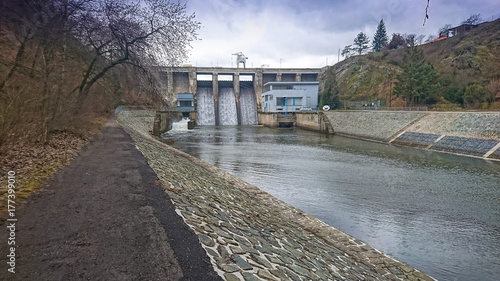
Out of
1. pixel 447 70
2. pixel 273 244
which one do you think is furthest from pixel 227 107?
pixel 273 244

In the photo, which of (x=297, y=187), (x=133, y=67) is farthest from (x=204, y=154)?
(x=297, y=187)

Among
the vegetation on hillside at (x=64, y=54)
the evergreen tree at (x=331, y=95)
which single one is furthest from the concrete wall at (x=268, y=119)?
the vegetation on hillside at (x=64, y=54)

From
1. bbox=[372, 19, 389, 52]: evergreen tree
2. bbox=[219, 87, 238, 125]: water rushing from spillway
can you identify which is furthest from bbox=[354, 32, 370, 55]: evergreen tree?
bbox=[219, 87, 238, 125]: water rushing from spillway

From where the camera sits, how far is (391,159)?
2228 centimetres

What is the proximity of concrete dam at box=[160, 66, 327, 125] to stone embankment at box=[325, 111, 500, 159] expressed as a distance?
28.6 metres

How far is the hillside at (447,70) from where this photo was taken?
122 feet

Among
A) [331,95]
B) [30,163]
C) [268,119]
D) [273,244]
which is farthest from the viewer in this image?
[331,95]

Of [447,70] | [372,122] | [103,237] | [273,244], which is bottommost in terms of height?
[273,244]

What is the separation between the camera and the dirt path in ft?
12.1

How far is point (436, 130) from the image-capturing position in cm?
2778

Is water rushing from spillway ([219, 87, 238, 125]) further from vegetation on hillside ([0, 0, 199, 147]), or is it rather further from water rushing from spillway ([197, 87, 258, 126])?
vegetation on hillside ([0, 0, 199, 147])

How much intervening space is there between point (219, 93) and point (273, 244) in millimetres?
62176

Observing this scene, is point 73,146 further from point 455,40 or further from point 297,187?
point 455,40

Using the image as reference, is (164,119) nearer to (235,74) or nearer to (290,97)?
(235,74)
